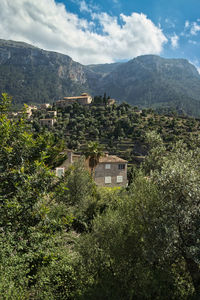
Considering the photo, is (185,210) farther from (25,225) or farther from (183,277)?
(25,225)

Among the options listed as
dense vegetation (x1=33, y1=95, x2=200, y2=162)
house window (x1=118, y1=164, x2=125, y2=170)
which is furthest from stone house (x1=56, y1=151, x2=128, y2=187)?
dense vegetation (x1=33, y1=95, x2=200, y2=162)

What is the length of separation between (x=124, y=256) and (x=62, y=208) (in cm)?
1046

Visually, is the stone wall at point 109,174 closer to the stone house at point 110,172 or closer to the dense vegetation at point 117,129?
the stone house at point 110,172

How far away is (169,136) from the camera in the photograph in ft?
283

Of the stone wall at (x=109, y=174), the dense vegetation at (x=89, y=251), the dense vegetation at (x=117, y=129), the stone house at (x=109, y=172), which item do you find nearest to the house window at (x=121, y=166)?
A: the stone house at (x=109, y=172)

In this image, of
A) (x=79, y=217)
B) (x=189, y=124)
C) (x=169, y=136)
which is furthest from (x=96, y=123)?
(x=79, y=217)

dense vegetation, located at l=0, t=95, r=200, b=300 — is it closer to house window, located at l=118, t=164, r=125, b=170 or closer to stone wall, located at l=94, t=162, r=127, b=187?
stone wall, located at l=94, t=162, r=127, b=187

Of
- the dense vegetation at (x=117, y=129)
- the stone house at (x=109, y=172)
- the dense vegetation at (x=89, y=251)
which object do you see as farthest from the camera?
the dense vegetation at (x=117, y=129)

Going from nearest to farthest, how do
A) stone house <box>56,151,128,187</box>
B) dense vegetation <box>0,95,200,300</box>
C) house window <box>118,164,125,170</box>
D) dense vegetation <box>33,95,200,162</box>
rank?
dense vegetation <box>0,95,200,300</box> → stone house <box>56,151,128,187</box> → house window <box>118,164,125,170</box> → dense vegetation <box>33,95,200,162</box>

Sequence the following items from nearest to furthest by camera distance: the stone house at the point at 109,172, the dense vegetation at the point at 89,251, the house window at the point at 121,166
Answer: the dense vegetation at the point at 89,251 → the stone house at the point at 109,172 → the house window at the point at 121,166

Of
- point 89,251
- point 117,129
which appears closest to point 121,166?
point 89,251

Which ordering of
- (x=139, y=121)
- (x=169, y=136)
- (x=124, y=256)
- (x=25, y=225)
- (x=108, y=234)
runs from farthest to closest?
(x=139, y=121)
(x=169, y=136)
(x=108, y=234)
(x=124, y=256)
(x=25, y=225)

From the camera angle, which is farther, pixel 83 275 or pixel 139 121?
pixel 139 121

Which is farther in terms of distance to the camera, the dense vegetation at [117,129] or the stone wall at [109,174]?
the dense vegetation at [117,129]
